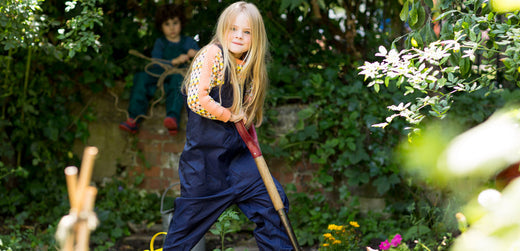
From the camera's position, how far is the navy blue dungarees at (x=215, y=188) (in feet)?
7.67

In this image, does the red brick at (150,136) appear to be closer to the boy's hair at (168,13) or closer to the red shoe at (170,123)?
the red shoe at (170,123)

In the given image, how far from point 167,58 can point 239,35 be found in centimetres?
209

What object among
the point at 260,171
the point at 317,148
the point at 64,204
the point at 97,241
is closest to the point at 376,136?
the point at 317,148

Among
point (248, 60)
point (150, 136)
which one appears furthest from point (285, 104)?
point (248, 60)

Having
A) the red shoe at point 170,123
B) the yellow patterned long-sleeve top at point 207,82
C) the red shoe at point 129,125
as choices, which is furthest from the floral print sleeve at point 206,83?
the red shoe at point 129,125

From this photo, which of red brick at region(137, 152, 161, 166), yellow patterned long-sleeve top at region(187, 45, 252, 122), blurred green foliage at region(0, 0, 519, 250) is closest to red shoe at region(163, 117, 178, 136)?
red brick at region(137, 152, 161, 166)

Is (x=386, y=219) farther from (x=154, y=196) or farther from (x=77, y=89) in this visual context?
(x=77, y=89)

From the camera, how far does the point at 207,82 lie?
2234 mm

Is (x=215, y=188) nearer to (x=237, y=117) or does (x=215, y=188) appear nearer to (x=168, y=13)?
(x=237, y=117)

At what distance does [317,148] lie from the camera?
387 cm

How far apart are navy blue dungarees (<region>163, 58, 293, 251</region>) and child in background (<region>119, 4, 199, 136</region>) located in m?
1.76

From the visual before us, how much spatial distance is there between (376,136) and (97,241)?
200 cm

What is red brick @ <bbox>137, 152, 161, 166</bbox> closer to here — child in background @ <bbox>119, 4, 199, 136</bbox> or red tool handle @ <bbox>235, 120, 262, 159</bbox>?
child in background @ <bbox>119, 4, 199, 136</bbox>

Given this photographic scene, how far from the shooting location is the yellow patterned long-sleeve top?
2227mm
